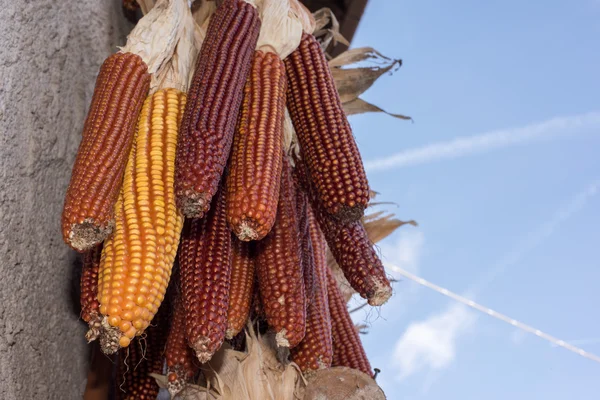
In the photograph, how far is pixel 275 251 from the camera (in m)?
1.62

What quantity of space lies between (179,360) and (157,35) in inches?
38.3

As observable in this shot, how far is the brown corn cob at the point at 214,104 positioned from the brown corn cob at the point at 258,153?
5cm

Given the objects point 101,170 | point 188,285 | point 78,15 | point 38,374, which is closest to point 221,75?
point 101,170

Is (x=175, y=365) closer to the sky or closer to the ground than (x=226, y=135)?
closer to the ground

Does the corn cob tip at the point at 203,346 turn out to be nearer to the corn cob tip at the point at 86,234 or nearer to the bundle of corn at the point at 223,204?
the bundle of corn at the point at 223,204

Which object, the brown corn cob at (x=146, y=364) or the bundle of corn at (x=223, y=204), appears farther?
the brown corn cob at (x=146, y=364)

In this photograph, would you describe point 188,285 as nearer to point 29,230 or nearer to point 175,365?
point 175,365

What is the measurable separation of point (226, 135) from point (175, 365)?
2.00 feet

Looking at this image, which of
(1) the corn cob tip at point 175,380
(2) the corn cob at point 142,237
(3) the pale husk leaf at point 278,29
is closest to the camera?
(2) the corn cob at point 142,237

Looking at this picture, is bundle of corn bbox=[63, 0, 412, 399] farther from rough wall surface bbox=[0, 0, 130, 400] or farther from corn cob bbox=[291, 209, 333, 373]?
rough wall surface bbox=[0, 0, 130, 400]

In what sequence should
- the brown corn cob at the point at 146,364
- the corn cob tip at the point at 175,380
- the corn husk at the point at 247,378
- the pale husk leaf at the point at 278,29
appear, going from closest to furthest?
the corn cob tip at the point at 175,380, the corn husk at the point at 247,378, the brown corn cob at the point at 146,364, the pale husk leaf at the point at 278,29

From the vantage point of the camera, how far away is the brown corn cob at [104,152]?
4.35 ft

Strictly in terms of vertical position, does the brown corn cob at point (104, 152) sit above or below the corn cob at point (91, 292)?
above

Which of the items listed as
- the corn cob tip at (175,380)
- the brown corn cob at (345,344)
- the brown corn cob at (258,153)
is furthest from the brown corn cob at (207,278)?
the brown corn cob at (345,344)
